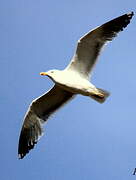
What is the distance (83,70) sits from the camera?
11398 millimetres

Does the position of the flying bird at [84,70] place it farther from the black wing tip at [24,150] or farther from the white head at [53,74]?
the black wing tip at [24,150]

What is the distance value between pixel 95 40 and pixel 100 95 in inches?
48.4

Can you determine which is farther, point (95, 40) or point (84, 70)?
point (84, 70)

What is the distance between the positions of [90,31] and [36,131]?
8.75ft

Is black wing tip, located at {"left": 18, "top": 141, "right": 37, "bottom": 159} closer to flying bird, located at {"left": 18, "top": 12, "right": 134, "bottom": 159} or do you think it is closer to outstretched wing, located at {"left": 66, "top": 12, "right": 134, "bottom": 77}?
flying bird, located at {"left": 18, "top": 12, "right": 134, "bottom": 159}

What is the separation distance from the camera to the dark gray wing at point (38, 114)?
12.0 meters

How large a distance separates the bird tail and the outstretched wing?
2.56 feet

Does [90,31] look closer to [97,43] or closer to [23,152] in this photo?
[97,43]

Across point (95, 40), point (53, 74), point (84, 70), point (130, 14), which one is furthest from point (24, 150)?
point (130, 14)

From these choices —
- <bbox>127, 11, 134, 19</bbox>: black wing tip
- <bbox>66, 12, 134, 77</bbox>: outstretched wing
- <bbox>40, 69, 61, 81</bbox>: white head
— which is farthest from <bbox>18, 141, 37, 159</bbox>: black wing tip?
<bbox>127, 11, 134, 19</bbox>: black wing tip

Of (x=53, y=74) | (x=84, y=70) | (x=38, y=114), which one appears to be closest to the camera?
(x=53, y=74)

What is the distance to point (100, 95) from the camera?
10.7m

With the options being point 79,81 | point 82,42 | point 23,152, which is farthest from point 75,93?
point 23,152

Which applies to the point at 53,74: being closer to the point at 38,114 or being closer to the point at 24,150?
the point at 38,114
